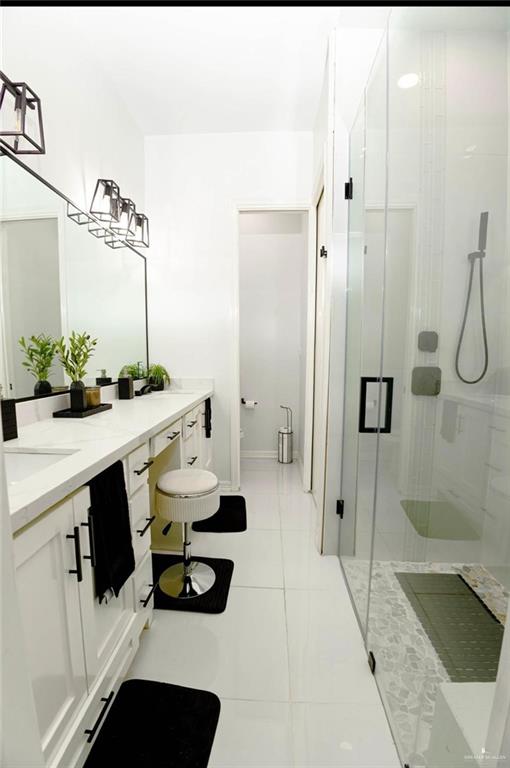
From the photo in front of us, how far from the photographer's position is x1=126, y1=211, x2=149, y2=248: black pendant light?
8.50 feet

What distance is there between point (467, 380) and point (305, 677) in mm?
A: 1266

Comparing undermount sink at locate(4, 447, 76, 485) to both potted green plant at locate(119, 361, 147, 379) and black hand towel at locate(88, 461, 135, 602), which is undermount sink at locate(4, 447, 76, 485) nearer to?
black hand towel at locate(88, 461, 135, 602)

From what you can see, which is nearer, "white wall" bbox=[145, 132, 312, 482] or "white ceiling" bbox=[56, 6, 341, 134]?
"white ceiling" bbox=[56, 6, 341, 134]

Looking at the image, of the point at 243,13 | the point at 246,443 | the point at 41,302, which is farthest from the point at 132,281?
the point at 246,443

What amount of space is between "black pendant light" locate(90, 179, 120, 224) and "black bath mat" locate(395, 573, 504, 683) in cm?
244

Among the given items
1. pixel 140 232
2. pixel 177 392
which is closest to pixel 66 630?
pixel 177 392

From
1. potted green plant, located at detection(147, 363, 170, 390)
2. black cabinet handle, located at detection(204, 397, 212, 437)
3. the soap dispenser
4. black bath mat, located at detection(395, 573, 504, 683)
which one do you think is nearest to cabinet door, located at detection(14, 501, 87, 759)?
the soap dispenser

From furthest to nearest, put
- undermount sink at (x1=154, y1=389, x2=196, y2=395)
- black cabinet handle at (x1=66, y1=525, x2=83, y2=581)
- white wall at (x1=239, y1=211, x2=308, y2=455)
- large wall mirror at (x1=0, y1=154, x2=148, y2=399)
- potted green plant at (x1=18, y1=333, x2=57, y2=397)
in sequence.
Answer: white wall at (x1=239, y1=211, x2=308, y2=455)
undermount sink at (x1=154, y1=389, x2=196, y2=395)
potted green plant at (x1=18, y1=333, x2=57, y2=397)
large wall mirror at (x1=0, y1=154, x2=148, y2=399)
black cabinet handle at (x1=66, y1=525, x2=83, y2=581)

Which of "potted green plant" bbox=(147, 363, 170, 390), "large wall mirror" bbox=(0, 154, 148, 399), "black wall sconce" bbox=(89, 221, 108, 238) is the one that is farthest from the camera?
"potted green plant" bbox=(147, 363, 170, 390)

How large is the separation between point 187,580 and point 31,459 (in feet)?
3.54

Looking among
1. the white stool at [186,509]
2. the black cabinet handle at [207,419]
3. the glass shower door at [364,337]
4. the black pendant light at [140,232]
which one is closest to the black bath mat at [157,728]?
the white stool at [186,509]

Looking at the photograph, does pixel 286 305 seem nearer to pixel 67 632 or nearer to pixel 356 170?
pixel 356 170

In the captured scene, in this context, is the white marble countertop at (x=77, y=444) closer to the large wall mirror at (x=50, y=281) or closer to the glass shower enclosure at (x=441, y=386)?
the large wall mirror at (x=50, y=281)

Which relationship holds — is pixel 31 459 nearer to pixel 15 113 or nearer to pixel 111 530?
pixel 111 530
